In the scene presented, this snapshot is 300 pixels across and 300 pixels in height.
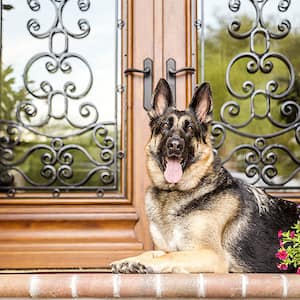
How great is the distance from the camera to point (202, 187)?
8.59ft

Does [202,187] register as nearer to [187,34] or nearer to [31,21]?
[187,34]

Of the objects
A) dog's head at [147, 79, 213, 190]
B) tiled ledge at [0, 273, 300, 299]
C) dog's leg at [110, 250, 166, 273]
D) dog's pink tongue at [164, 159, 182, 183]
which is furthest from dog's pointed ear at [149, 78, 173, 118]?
tiled ledge at [0, 273, 300, 299]

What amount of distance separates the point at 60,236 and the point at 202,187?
800 mm

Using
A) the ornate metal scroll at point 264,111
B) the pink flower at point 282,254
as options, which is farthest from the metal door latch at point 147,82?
the pink flower at point 282,254

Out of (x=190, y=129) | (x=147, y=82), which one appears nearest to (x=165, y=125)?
(x=190, y=129)

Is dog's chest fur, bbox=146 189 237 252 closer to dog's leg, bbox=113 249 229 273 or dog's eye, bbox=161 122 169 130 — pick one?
dog's leg, bbox=113 249 229 273

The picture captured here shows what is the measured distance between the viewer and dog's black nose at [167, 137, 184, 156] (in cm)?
250

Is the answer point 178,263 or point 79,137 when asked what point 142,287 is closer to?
point 178,263

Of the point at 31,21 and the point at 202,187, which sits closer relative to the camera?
the point at 202,187

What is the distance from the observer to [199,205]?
257 centimetres

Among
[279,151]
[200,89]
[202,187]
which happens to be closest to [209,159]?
[202,187]

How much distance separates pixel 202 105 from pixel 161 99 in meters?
0.18

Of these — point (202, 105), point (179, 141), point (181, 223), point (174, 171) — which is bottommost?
point (181, 223)

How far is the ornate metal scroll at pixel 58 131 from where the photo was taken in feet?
9.94
